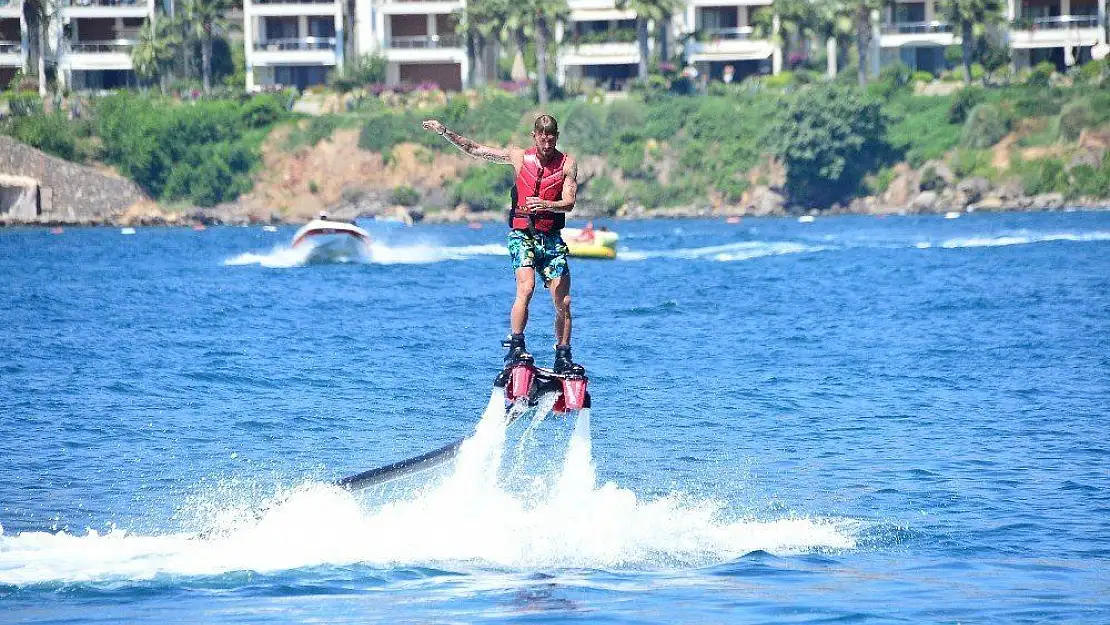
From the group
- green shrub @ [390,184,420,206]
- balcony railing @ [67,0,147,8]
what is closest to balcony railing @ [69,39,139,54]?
balcony railing @ [67,0,147,8]

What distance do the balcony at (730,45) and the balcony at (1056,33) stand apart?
54.3ft

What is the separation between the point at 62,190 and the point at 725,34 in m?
46.4

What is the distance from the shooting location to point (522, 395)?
15.2 metres

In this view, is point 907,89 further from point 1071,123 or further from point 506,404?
point 506,404

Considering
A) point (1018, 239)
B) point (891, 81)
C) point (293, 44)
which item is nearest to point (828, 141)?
point (891, 81)

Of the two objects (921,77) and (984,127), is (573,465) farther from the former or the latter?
(921,77)

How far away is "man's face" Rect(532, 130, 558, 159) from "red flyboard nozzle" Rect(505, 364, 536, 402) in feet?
6.51

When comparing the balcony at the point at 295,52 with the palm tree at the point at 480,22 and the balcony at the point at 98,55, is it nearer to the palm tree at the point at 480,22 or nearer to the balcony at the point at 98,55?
the balcony at the point at 98,55

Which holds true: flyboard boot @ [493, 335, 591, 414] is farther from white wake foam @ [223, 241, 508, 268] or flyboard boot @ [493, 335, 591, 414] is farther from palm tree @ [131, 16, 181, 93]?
palm tree @ [131, 16, 181, 93]

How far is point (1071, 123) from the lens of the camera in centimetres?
10194

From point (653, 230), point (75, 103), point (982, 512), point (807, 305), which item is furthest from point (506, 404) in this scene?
point (75, 103)

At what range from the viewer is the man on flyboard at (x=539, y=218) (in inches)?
590

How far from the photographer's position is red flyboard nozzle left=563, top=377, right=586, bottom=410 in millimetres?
15391

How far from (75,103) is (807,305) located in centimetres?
7623
